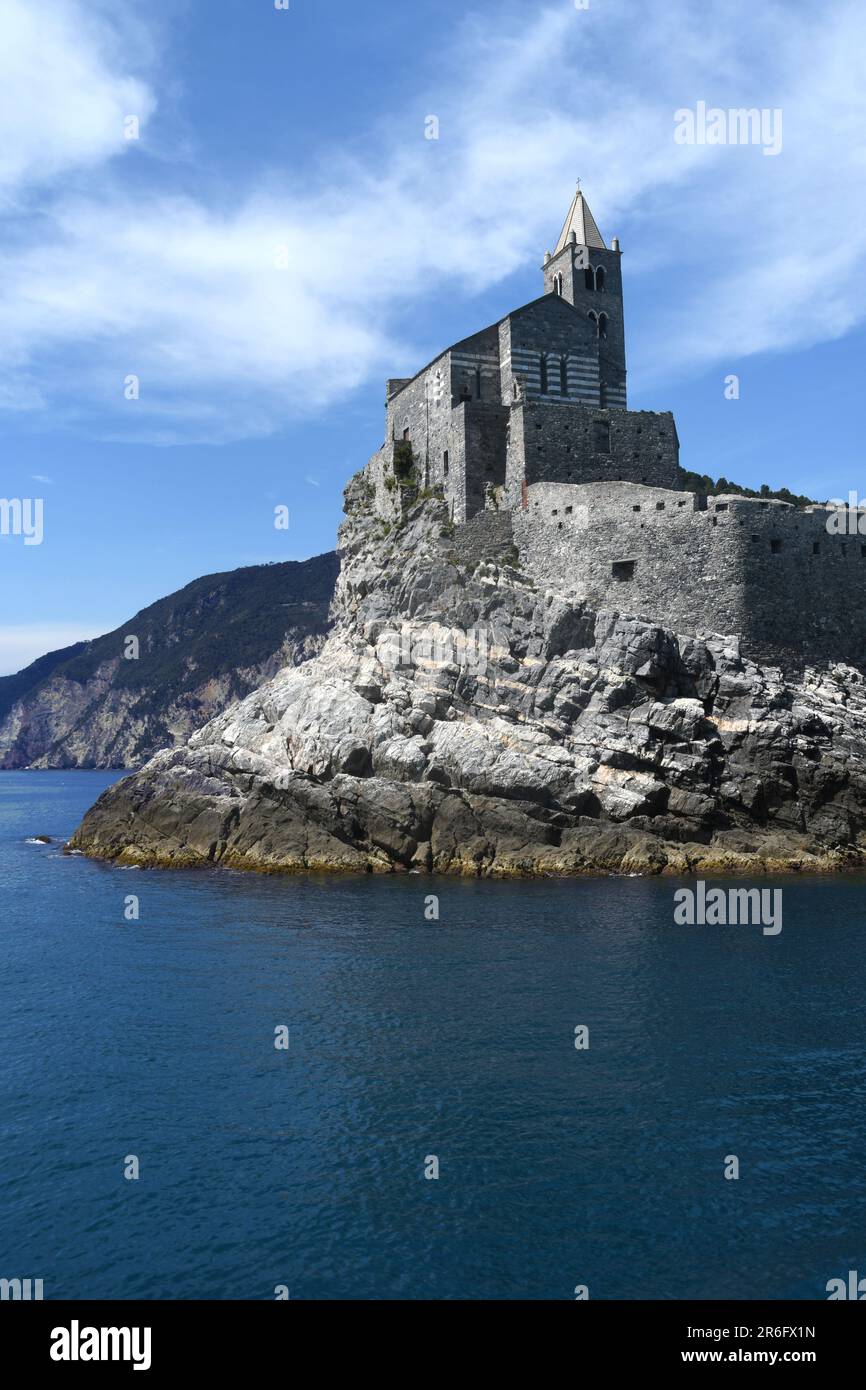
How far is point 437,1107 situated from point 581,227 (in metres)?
58.2

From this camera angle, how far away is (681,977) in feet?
102

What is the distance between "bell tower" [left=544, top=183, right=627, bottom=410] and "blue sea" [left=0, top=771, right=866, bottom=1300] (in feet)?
122

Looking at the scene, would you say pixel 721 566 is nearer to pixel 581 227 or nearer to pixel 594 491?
pixel 594 491

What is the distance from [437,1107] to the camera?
22281 mm

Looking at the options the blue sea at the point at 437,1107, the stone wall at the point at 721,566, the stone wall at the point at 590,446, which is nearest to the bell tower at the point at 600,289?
the stone wall at the point at 590,446

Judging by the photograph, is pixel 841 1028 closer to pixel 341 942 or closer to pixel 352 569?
pixel 341 942

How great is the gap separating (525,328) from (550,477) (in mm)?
9994

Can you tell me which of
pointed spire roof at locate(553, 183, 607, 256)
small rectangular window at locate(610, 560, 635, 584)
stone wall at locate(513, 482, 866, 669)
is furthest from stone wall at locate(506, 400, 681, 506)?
pointed spire roof at locate(553, 183, 607, 256)

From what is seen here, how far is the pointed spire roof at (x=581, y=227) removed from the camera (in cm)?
6393

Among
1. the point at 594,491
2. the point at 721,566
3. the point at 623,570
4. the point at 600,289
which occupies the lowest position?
the point at 721,566

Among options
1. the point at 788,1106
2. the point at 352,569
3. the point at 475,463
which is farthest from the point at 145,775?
the point at 788,1106

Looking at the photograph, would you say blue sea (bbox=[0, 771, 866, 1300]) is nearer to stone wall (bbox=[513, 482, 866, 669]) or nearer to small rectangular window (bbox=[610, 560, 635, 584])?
stone wall (bbox=[513, 482, 866, 669])

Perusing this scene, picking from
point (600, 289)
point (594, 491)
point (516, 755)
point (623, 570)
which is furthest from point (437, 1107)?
point (600, 289)
